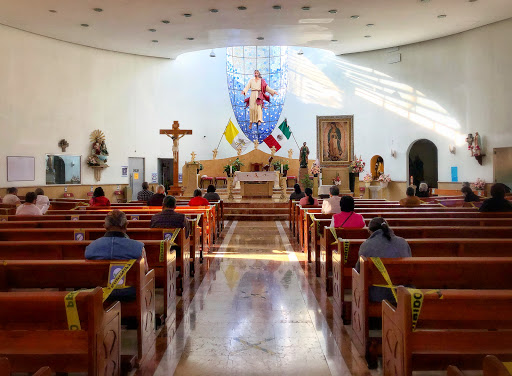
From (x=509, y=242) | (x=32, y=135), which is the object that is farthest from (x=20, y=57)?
(x=509, y=242)

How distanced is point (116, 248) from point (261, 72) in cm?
1579

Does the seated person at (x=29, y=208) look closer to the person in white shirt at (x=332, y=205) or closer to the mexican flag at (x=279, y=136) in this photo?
the person in white shirt at (x=332, y=205)

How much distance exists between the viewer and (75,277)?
300cm

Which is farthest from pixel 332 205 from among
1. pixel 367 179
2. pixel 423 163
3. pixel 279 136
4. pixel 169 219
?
pixel 279 136

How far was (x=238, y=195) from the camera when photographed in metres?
15.7

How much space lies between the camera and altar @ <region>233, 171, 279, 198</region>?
45.8 ft

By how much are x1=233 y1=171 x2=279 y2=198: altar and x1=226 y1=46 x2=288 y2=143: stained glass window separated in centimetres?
452

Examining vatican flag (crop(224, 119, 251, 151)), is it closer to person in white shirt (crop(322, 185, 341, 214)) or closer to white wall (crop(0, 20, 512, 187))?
white wall (crop(0, 20, 512, 187))

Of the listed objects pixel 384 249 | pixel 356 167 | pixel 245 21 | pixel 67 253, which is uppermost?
pixel 245 21

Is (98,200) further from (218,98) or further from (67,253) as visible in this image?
(218,98)

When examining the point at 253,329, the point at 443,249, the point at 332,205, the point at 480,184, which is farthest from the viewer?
the point at 480,184

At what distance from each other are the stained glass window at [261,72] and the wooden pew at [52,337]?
Result: 52.8ft

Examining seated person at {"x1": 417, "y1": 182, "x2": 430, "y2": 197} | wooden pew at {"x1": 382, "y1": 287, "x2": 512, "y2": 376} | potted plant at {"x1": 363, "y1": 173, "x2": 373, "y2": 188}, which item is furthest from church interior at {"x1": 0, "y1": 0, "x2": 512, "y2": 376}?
seated person at {"x1": 417, "y1": 182, "x2": 430, "y2": 197}

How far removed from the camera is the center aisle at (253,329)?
292 cm
